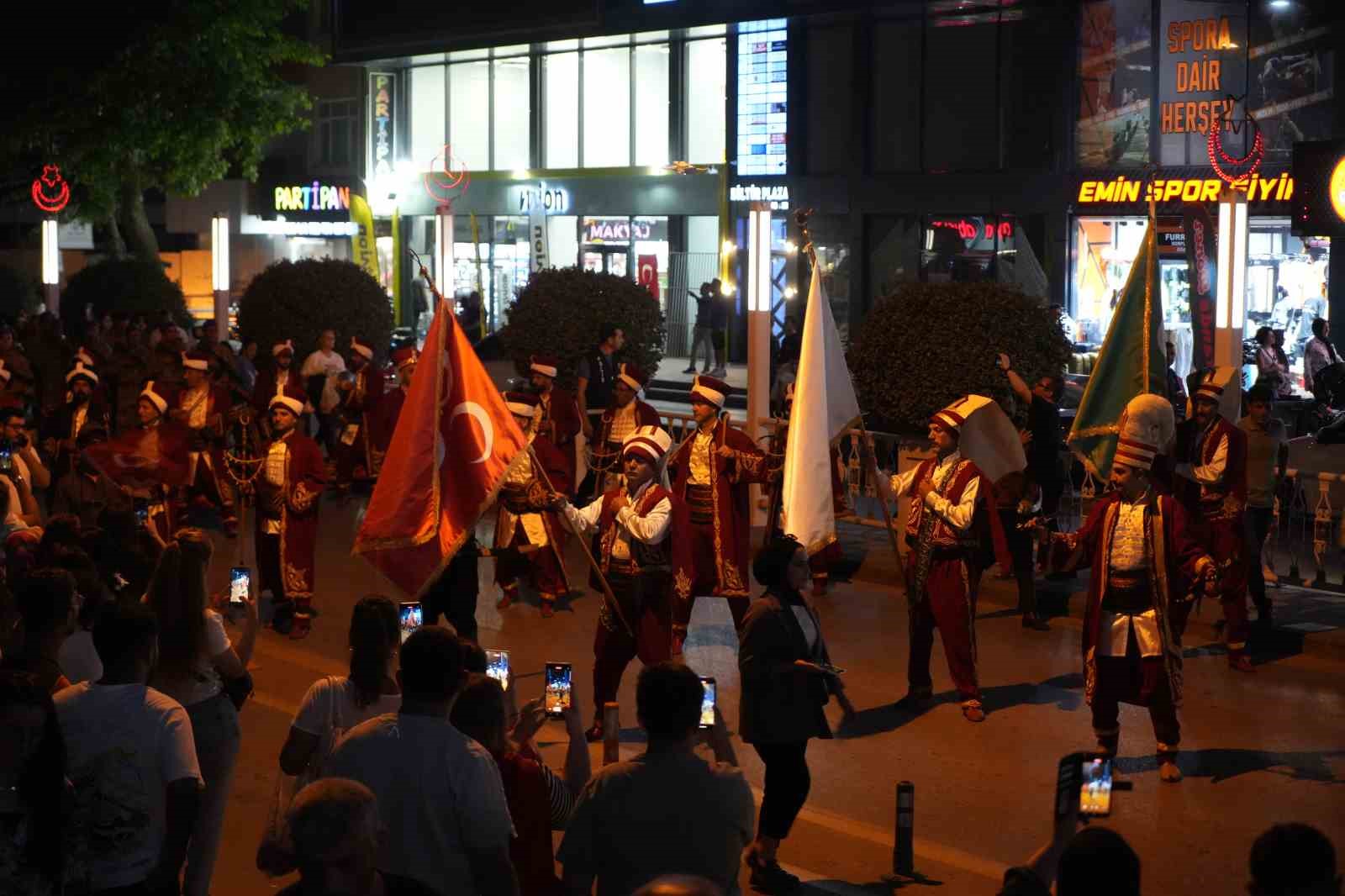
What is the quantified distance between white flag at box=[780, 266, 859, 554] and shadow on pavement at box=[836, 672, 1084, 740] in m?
1.15

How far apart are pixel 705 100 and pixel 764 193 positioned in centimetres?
385

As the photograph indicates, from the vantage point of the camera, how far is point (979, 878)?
796 centimetres

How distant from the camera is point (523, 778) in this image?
5434 millimetres

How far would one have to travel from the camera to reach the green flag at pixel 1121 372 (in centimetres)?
1148

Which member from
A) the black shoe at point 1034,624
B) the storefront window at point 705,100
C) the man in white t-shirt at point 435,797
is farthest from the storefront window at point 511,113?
the man in white t-shirt at point 435,797

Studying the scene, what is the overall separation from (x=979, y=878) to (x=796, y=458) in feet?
13.2

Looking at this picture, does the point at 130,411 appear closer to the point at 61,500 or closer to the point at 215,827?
→ the point at 61,500

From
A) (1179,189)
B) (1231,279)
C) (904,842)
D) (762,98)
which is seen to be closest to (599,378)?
(1231,279)

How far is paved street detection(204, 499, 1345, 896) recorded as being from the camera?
8.34 m

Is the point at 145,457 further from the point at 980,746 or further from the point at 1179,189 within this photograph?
the point at 1179,189

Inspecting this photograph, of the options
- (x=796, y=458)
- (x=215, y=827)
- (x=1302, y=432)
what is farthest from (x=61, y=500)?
(x=1302, y=432)

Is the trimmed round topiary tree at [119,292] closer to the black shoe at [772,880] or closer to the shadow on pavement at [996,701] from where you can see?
the shadow on pavement at [996,701]

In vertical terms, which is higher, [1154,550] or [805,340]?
[805,340]

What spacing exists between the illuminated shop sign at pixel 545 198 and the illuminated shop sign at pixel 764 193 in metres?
6.66
